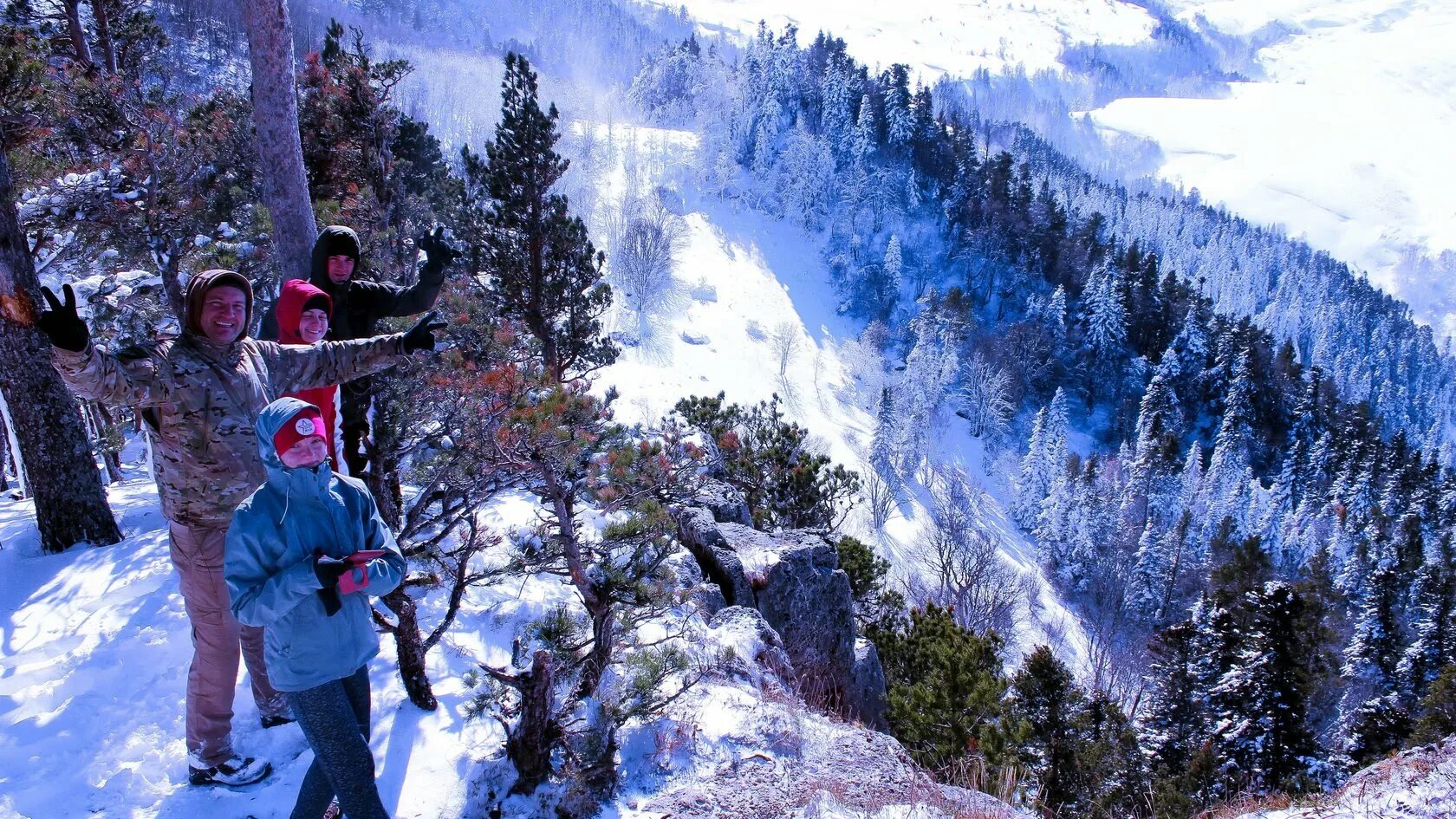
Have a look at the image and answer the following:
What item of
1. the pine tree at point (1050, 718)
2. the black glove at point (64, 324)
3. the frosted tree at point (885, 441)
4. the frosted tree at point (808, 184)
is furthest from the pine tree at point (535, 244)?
the frosted tree at point (808, 184)

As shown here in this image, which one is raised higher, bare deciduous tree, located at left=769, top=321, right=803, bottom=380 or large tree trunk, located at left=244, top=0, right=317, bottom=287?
→ large tree trunk, located at left=244, top=0, right=317, bottom=287

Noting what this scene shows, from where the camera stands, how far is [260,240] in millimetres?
7852

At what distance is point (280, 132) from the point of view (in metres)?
3.94

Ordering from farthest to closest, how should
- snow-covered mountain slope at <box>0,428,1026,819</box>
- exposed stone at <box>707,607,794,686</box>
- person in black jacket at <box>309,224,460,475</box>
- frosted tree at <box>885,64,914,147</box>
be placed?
frosted tree at <box>885,64,914,147</box>, exposed stone at <box>707,607,794,686</box>, person in black jacket at <box>309,224,460,475</box>, snow-covered mountain slope at <box>0,428,1026,819</box>

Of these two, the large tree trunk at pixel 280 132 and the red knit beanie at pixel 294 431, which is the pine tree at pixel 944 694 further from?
the large tree trunk at pixel 280 132

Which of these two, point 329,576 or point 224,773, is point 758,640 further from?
point 329,576

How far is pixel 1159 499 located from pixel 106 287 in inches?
1798

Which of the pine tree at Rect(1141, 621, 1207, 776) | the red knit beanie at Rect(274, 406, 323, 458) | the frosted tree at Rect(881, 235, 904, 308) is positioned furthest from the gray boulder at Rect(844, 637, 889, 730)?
the frosted tree at Rect(881, 235, 904, 308)

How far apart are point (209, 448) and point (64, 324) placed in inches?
26.9

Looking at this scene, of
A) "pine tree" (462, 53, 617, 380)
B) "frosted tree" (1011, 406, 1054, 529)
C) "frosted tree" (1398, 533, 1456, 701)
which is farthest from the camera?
"frosted tree" (1011, 406, 1054, 529)

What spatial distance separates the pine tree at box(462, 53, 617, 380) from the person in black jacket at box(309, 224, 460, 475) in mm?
8099

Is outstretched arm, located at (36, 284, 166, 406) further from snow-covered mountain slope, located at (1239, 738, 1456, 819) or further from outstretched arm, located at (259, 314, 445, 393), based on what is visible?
snow-covered mountain slope, located at (1239, 738, 1456, 819)

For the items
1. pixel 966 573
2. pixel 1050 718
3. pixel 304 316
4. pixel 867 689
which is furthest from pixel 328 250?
pixel 966 573

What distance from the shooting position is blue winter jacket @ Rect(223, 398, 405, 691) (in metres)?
2.12
